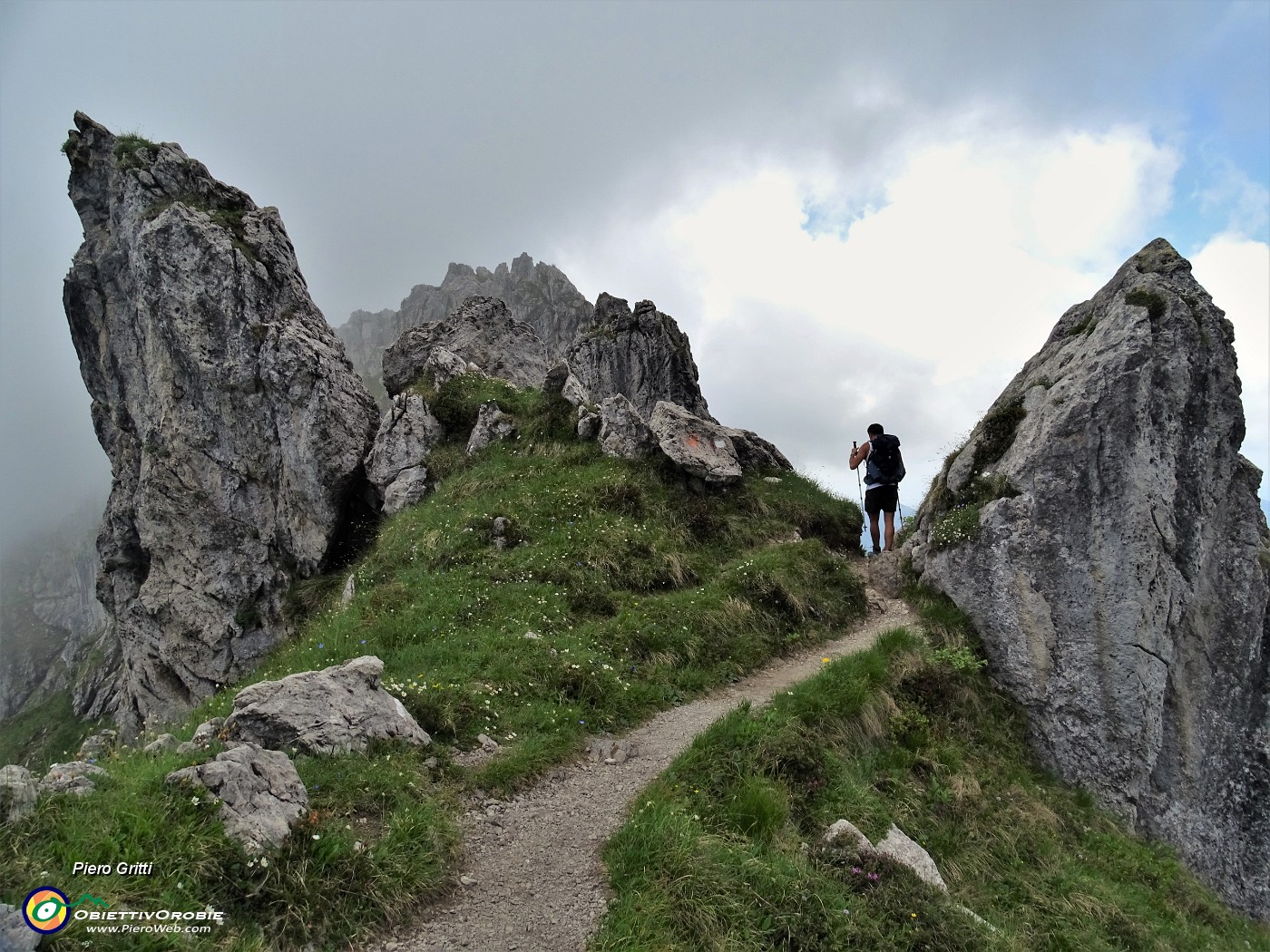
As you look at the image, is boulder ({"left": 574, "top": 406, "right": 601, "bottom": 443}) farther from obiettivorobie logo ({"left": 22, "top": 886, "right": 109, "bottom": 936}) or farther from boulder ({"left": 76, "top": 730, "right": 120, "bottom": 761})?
obiettivorobie logo ({"left": 22, "top": 886, "right": 109, "bottom": 936})

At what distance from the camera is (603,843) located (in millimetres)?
8273

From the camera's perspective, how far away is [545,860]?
8.00 m

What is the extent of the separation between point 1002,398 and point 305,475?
25586 mm

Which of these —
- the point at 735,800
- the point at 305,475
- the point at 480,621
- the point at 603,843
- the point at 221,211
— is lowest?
the point at 603,843

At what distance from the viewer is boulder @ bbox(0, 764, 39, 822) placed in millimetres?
5891

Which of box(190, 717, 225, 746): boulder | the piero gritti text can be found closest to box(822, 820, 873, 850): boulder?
the piero gritti text

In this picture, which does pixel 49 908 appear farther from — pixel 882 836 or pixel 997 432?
pixel 997 432

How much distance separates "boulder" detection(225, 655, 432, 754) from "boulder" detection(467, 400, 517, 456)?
15334 millimetres

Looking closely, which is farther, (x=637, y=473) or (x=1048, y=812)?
(x=637, y=473)

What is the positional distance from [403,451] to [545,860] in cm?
2035

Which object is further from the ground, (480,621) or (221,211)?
(221,211)

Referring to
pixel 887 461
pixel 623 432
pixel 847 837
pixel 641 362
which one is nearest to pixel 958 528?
pixel 887 461

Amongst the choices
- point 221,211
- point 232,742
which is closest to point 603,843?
point 232,742

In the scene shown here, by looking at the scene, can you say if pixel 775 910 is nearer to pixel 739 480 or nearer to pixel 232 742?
pixel 232 742
